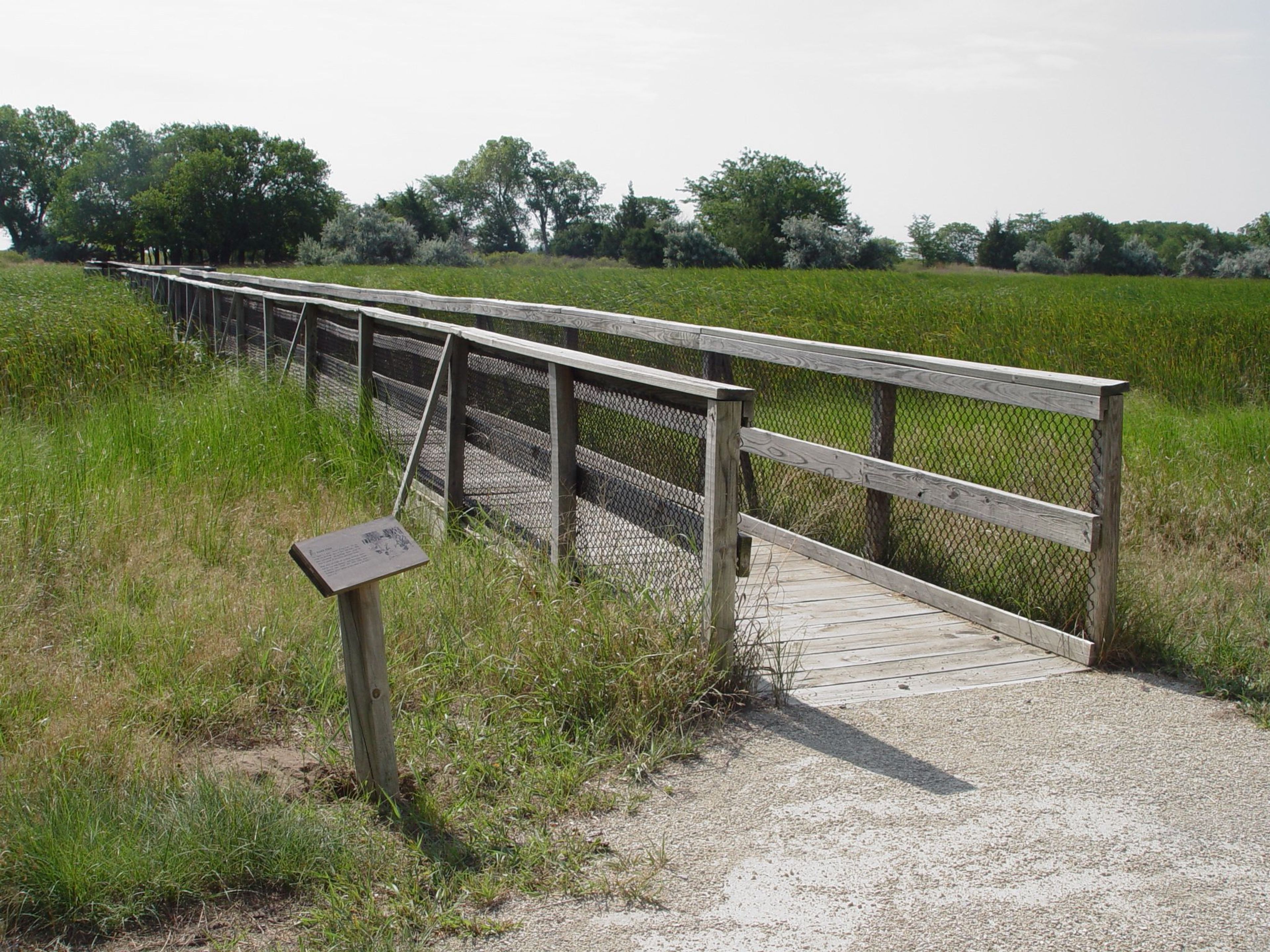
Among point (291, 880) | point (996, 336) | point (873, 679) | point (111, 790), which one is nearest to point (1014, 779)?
point (873, 679)

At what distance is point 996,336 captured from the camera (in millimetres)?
14547

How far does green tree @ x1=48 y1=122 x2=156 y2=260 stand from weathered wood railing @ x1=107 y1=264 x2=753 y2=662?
87.5 metres

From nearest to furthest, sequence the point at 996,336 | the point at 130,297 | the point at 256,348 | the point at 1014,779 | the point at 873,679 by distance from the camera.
Answer: 1. the point at 1014,779
2. the point at 873,679
3. the point at 256,348
4. the point at 996,336
5. the point at 130,297

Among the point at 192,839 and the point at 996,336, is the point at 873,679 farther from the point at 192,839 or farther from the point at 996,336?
the point at 996,336

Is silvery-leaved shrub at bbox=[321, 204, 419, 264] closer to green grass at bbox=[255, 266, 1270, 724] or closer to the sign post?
green grass at bbox=[255, 266, 1270, 724]

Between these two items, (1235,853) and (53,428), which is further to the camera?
(53,428)

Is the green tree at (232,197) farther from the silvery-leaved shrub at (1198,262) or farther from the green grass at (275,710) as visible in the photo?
the green grass at (275,710)

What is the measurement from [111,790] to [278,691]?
3.05 feet

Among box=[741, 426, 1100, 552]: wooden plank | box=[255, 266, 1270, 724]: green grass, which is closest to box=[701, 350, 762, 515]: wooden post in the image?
box=[255, 266, 1270, 724]: green grass

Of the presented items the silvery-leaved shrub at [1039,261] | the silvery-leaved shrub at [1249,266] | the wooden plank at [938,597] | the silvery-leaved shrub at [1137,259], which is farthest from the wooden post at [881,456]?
the silvery-leaved shrub at [1137,259]

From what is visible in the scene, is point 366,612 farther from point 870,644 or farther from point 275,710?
point 870,644

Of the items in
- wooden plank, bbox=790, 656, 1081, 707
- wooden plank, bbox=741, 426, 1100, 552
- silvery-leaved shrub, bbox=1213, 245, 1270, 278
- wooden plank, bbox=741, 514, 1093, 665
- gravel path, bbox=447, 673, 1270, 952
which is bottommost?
gravel path, bbox=447, 673, 1270, 952

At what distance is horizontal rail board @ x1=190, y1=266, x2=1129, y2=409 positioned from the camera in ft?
14.8

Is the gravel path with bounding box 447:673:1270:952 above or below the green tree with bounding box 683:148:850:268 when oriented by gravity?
below
